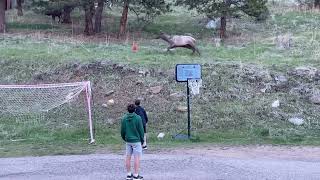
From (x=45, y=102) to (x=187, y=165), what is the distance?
7772mm

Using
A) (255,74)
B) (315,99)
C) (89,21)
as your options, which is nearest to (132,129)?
(315,99)

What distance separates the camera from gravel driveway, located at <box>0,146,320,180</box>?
13.8 metres

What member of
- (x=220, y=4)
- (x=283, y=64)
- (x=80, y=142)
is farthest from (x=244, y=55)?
(x=80, y=142)

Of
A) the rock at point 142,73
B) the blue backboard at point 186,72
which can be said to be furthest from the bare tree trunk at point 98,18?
the blue backboard at point 186,72

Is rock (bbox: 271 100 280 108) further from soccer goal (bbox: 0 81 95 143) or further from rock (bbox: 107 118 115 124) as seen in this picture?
soccer goal (bbox: 0 81 95 143)

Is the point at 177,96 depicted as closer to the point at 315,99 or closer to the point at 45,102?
the point at 45,102

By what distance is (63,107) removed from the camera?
71.9ft

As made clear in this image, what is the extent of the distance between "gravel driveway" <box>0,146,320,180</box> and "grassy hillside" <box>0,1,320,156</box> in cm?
144

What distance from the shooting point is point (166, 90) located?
22359mm

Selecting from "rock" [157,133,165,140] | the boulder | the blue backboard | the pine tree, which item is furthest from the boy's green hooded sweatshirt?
the pine tree

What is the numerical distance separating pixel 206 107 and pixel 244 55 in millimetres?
5624

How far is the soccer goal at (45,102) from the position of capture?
2098 centimetres

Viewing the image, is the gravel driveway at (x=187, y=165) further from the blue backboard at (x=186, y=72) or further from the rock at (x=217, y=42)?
the rock at (x=217, y=42)

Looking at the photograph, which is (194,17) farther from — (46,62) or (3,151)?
(3,151)
